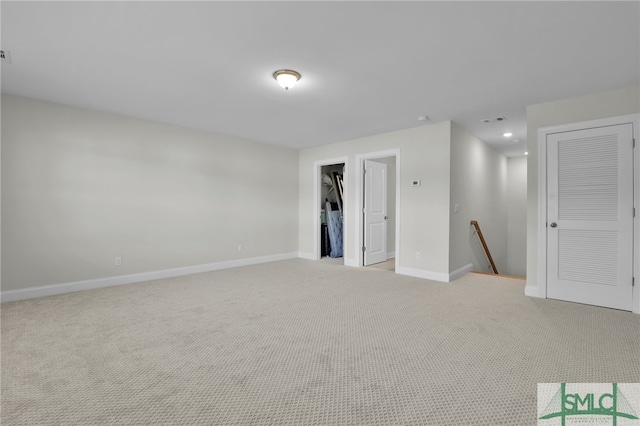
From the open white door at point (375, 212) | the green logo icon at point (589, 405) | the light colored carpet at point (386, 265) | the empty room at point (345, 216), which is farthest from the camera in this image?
the open white door at point (375, 212)

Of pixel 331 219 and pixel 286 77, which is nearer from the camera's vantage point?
pixel 286 77

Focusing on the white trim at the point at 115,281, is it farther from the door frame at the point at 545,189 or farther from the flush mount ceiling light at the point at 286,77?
the door frame at the point at 545,189

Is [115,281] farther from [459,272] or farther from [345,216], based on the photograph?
[459,272]

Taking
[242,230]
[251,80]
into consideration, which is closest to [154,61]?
[251,80]

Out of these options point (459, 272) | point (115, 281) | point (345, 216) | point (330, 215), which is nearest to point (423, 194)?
point (459, 272)

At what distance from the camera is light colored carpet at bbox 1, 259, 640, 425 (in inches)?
66.2

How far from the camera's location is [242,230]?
5.84 metres

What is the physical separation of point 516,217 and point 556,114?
14.2 feet

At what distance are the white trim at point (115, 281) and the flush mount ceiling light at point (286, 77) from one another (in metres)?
3.50

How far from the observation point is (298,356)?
2283 mm

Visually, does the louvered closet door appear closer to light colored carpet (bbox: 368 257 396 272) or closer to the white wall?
light colored carpet (bbox: 368 257 396 272)

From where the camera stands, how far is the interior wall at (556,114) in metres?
3.32

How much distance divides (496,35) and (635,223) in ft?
8.76

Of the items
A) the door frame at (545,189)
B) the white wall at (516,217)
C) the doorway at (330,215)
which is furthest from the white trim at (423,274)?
the white wall at (516,217)
